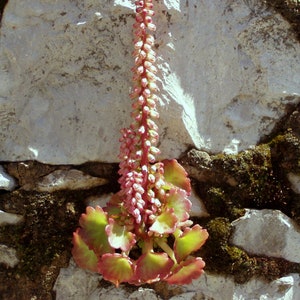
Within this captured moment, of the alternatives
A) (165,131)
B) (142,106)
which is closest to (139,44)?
(142,106)

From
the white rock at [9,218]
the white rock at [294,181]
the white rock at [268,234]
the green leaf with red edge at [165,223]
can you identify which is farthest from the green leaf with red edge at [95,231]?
the white rock at [294,181]

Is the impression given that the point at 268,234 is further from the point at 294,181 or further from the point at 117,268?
the point at 117,268

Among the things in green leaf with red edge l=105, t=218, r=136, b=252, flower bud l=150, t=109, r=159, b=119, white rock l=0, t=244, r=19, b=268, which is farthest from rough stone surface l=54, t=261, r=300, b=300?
flower bud l=150, t=109, r=159, b=119

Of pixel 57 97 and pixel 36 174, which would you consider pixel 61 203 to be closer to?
pixel 36 174

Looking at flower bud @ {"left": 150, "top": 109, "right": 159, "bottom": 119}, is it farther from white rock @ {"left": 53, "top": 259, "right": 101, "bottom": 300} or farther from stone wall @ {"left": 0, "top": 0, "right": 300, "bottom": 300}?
white rock @ {"left": 53, "top": 259, "right": 101, "bottom": 300}

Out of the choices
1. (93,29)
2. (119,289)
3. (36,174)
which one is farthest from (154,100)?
(119,289)

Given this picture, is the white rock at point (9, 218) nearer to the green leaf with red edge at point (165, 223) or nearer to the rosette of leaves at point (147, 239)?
the rosette of leaves at point (147, 239)
